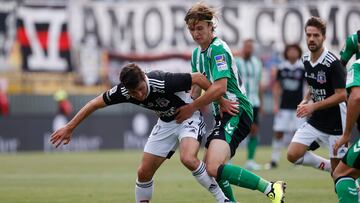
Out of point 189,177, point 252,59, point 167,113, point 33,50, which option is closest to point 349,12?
point 33,50

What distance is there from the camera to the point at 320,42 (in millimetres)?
11672

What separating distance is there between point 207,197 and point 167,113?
8.48 ft

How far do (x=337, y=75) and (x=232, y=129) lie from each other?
6.13ft

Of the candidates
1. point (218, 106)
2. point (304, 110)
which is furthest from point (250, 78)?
point (218, 106)

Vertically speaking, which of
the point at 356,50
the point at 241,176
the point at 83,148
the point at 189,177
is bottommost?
the point at 83,148

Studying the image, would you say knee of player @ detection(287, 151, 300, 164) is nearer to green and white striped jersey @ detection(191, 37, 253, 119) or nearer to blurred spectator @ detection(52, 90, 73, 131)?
green and white striped jersey @ detection(191, 37, 253, 119)

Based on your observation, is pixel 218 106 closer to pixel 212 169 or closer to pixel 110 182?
pixel 212 169

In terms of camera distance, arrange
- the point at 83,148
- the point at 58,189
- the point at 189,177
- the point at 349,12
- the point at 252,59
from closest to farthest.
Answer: the point at 58,189, the point at 189,177, the point at 252,59, the point at 83,148, the point at 349,12

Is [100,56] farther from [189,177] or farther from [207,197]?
[207,197]

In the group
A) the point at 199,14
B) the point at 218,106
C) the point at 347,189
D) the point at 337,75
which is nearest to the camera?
the point at 347,189

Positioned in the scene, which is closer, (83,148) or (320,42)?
(320,42)

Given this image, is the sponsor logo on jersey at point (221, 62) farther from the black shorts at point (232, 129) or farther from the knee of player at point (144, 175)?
the knee of player at point (144, 175)

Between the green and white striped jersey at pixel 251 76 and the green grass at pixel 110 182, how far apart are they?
1.63 metres

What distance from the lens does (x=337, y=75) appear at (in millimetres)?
11562
